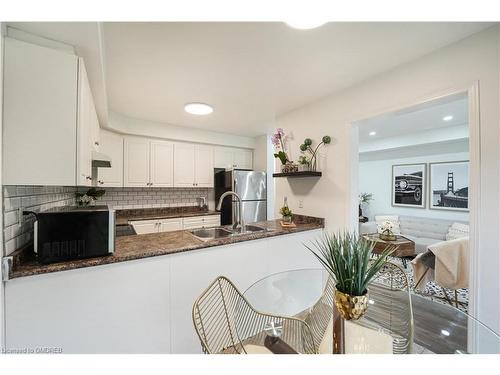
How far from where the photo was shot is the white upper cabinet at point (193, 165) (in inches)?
146

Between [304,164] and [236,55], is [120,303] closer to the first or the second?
[236,55]

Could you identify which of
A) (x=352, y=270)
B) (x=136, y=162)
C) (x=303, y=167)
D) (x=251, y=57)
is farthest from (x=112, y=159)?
(x=352, y=270)

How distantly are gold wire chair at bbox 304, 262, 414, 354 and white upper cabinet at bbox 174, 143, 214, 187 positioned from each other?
3008 millimetres

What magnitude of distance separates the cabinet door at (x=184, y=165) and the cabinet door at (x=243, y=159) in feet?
2.94

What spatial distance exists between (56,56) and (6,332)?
144 cm

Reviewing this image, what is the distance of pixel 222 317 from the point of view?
1.26 metres

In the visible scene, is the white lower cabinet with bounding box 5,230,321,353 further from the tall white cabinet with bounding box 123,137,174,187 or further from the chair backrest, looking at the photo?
the tall white cabinet with bounding box 123,137,174,187

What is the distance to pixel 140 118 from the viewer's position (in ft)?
10.5

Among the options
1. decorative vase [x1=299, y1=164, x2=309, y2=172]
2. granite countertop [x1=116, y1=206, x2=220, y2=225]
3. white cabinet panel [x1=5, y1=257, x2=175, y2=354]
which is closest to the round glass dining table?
white cabinet panel [x1=5, y1=257, x2=175, y2=354]

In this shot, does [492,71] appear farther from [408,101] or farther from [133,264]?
[133,264]

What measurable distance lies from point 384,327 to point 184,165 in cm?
347

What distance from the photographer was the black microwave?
111cm

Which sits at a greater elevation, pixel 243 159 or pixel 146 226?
pixel 243 159
